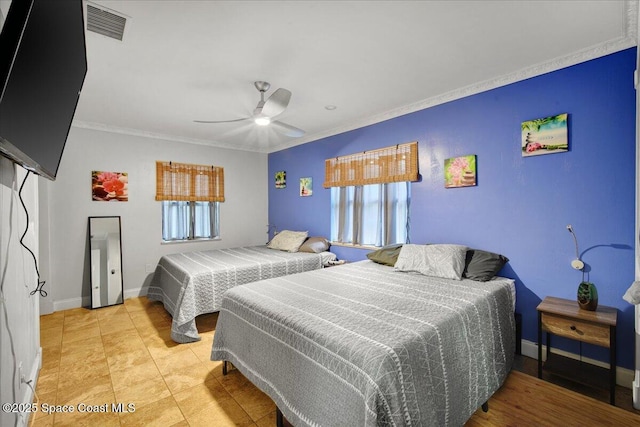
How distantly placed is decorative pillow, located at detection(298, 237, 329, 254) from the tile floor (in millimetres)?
1671

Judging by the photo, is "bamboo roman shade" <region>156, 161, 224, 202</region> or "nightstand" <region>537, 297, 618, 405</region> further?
"bamboo roman shade" <region>156, 161, 224, 202</region>

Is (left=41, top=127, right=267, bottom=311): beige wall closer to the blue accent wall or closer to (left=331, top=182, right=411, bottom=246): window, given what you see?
(left=331, top=182, right=411, bottom=246): window

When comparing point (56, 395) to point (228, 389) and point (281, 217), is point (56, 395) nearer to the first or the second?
point (228, 389)

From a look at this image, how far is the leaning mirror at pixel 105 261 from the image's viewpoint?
3900 millimetres

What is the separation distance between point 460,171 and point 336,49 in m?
1.78

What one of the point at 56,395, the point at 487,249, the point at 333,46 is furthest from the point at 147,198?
the point at 487,249

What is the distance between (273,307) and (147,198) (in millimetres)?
3594

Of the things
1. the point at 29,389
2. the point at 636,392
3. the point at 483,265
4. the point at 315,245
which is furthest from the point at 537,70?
the point at 29,389

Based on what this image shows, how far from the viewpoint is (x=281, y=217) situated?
5.50m

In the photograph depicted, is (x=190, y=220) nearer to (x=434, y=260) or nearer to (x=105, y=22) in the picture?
(x=105, y=22)

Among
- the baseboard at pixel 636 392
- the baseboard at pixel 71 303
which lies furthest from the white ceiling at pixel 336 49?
the baseboard at pixel 71 303

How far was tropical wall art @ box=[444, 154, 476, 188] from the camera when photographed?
2.93 meters

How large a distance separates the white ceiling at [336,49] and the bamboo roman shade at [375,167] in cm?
53

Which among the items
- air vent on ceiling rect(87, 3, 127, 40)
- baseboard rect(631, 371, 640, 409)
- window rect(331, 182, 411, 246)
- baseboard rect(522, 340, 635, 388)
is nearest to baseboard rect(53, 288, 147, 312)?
window rect(331, 182, 411, 246)
